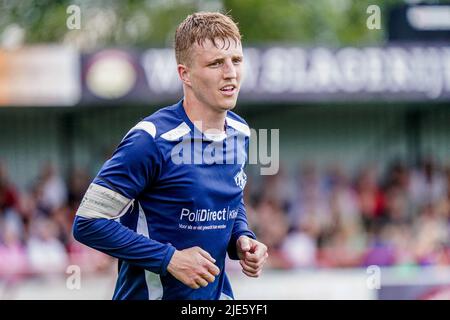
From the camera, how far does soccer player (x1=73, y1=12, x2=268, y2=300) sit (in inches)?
200

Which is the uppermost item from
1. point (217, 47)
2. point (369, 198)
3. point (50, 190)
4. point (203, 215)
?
point (217, 47)

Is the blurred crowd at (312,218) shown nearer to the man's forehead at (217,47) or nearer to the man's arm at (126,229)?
the man's arm at (126,229)

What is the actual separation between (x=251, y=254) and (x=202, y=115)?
75 cm

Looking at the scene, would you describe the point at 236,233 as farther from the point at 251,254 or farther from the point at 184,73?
the point at 184,73

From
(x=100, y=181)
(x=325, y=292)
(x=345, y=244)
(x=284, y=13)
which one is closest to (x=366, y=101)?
(x=345, y=244)

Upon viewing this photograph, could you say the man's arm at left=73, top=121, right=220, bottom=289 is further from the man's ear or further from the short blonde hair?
the short blonde hair

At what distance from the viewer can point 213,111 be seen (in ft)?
17.5

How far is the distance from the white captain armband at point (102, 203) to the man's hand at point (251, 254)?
0.70m

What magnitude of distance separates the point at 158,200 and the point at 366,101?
10865 millimetres

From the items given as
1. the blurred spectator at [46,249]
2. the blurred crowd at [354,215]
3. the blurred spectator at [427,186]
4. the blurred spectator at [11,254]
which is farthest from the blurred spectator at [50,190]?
the blurred spectator at [427,186]

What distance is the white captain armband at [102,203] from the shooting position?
5.07 m

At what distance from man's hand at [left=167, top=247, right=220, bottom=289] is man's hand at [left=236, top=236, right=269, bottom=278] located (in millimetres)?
378

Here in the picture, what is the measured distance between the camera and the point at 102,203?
16.7 ft

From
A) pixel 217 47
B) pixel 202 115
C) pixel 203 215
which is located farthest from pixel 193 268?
pixel 217 47
